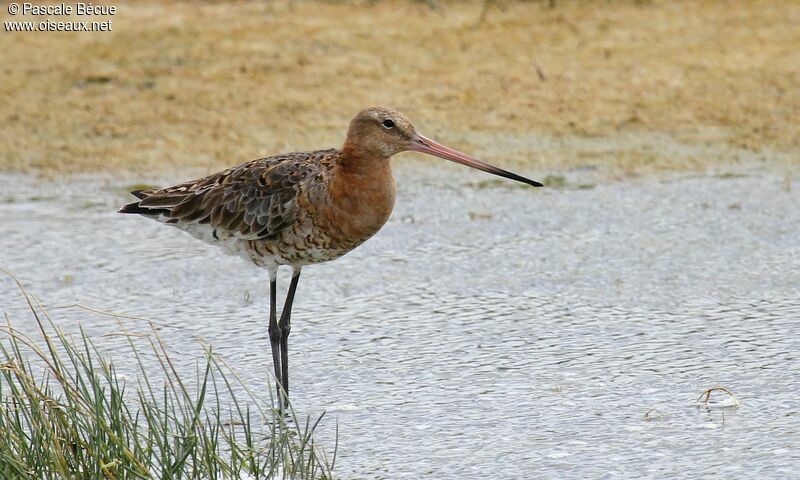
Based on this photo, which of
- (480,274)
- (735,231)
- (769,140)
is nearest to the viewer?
(480,274)

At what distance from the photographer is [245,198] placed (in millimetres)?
5715

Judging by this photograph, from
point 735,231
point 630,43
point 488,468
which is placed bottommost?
point 488,468

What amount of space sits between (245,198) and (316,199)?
37 centimetres

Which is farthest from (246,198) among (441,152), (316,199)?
(441,152)

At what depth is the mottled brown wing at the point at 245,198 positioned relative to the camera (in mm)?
5586

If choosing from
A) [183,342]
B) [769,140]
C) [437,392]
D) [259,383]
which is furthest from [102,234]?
[769,140]

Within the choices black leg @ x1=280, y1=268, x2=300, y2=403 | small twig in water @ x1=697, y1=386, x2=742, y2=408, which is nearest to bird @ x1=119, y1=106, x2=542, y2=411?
black leg @ x1=280, y1=268, x2=300, y2=403

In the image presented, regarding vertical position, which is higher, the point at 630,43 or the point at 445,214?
the point at 630,43

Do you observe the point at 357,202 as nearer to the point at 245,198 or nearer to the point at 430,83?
the point at 245,198

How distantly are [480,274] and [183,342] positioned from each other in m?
1.66

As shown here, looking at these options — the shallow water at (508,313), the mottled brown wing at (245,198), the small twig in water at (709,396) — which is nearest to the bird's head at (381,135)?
the mottled brown wing at (245,198)

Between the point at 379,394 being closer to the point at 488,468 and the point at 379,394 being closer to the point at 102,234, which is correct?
the point at 488,468

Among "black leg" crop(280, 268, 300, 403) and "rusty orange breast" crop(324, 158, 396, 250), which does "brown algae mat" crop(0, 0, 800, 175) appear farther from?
"rusty orange breast" crop(324, 158, 396, 250)

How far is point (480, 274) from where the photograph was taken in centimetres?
689
